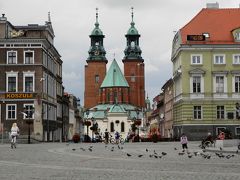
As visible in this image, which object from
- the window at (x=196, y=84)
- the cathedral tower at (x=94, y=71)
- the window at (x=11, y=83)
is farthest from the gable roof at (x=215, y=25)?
the cathedral tower at (x=94, y=71)

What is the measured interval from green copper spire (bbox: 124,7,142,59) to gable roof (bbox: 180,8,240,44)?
255 ft

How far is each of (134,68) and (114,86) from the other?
7.58 metres

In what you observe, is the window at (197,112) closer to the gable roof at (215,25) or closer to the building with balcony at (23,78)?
the gable roof at (215,25)

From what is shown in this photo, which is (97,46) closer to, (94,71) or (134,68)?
(94,71)

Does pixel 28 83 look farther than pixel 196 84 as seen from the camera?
No

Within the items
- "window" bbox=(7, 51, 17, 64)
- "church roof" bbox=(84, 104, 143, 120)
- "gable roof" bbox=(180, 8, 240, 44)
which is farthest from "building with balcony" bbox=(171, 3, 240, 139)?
"church roof" bbox=(84, 104, 143, 120)

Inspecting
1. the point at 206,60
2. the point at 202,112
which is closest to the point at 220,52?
the point at 206,60

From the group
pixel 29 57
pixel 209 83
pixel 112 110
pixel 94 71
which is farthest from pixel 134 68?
pixel 29 57

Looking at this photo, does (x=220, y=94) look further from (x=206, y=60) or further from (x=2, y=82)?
(x=2, y=82)

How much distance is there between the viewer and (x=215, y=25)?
79.6 metres

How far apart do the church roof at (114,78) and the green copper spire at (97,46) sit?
6.04m

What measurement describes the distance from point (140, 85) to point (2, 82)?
89046 mm

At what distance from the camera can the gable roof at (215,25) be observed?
77625 millimetres

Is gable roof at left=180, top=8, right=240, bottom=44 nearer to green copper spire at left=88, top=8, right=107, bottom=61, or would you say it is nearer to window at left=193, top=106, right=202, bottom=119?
window at left=193, top=106, right=202, bottom=119
